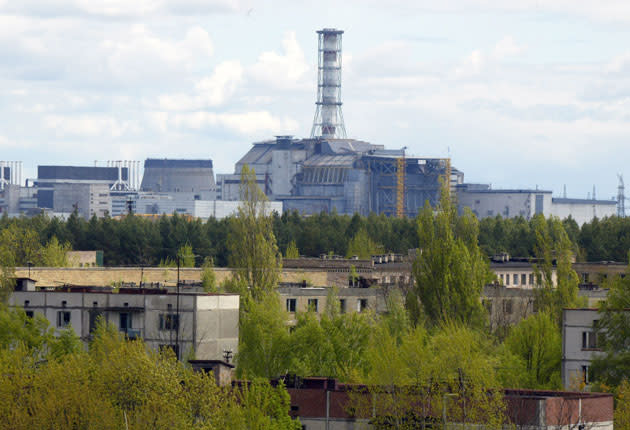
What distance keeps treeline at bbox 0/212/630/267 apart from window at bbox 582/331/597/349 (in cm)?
7493

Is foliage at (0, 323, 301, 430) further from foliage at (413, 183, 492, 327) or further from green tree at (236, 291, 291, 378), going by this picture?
foliage at (413, 183, 492, 327)

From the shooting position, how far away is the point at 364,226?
14875 cm

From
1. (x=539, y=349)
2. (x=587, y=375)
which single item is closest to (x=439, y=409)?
(x=587, y=375)

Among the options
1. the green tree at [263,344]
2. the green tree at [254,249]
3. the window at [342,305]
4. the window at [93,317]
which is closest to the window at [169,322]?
the green tree at [263,344]

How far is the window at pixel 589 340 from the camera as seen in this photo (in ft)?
181

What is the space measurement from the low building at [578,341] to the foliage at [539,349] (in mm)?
675

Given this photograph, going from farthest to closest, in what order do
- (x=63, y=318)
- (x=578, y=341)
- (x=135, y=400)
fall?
1. (x=63, y=318)
2. (x=578, y=341)
3. (x=135, y=400)

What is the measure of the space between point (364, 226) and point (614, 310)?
96790 millimetres

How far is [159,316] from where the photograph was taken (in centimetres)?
6056

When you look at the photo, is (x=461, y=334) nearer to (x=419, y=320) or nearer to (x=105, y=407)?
(x=419, y=320)

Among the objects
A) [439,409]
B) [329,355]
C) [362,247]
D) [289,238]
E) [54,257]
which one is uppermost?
[289,238]

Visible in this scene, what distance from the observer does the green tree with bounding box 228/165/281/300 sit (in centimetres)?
7531

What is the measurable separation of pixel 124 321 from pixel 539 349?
16156mm

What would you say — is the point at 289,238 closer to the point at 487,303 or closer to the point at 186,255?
the point at 186,255
